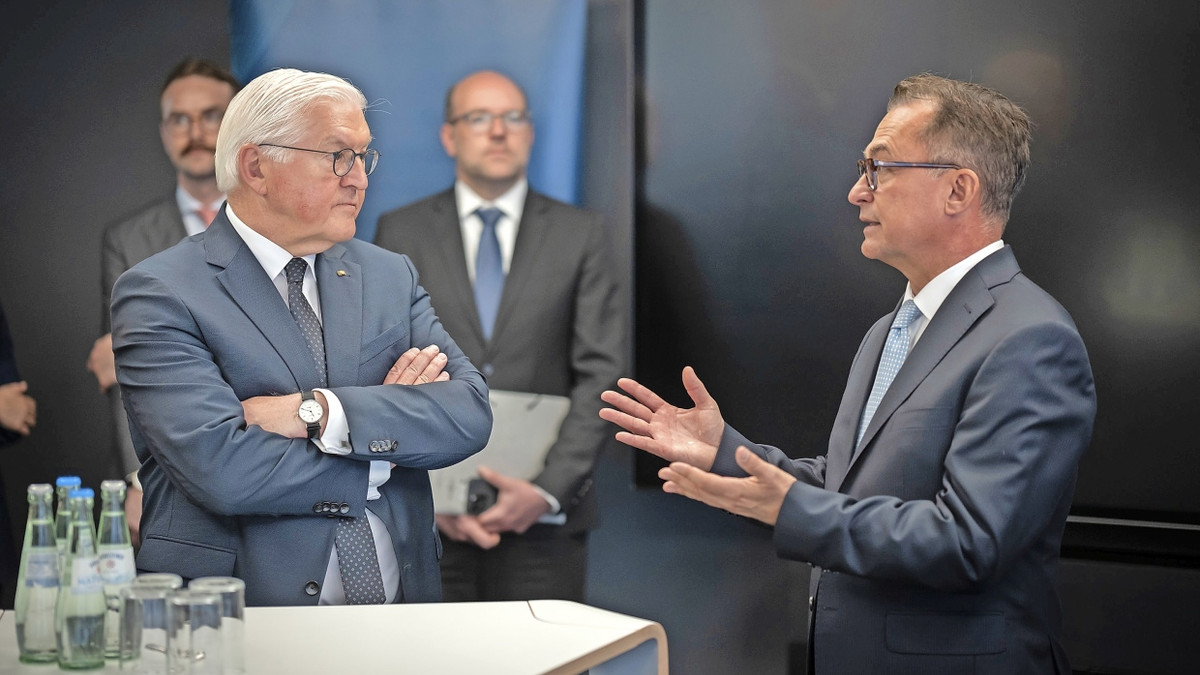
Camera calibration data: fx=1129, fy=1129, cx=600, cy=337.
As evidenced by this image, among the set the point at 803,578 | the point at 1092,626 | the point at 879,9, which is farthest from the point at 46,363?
the point at 1092,626

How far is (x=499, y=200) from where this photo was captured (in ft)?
14.4

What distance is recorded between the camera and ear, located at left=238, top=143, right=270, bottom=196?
2.62 metres

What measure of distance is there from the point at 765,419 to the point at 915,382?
178 centimetres

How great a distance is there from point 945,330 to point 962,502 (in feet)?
1.28

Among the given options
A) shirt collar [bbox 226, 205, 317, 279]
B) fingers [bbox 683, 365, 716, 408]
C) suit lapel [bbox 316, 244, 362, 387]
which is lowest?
fingers [bbox 683, 365, 716, 408]

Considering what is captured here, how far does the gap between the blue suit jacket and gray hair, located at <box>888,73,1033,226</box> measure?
4.08 feet

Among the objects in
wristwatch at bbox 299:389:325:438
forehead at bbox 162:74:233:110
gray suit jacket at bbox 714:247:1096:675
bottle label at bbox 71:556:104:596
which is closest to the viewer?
bottle label at bbox 71:556:104:596

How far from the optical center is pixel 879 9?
3879 millimetres

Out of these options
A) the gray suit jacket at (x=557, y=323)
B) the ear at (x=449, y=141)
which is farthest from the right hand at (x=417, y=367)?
the ear at (x=449, y=141)

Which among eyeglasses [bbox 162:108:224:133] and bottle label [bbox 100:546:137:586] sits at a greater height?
eyeglasses [bbox 162:108:224:133]

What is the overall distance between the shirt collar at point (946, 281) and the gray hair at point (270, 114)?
1439 mm

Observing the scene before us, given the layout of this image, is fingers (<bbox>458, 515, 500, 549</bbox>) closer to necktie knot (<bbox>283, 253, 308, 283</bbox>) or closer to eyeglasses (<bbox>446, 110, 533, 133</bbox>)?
eyeglasses (<bbox>446, 110, 533, 133</bbox>)

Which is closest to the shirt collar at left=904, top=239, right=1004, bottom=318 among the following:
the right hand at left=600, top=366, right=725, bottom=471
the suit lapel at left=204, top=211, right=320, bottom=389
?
the right hand at left=600, top=366, right=725, bottom=471

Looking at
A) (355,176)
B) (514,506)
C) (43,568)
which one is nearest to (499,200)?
(514,506)
